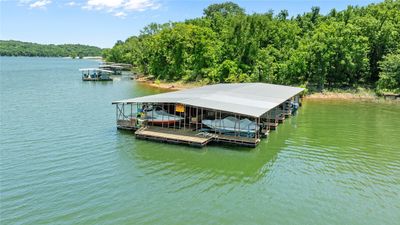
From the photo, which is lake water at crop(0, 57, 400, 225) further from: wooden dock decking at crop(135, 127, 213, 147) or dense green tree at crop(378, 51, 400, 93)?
dense green tree at crop(378, 51, 400, 93)

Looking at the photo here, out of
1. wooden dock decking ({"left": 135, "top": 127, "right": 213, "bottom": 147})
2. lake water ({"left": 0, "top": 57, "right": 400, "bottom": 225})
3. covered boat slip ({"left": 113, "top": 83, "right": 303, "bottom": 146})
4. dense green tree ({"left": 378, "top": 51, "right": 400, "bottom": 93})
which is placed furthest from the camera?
dense green tree ({"left": 378, "top": 51, "right": 400, "bottom": 93})

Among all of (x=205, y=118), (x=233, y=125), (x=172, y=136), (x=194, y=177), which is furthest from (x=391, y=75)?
(x=194, y=177)

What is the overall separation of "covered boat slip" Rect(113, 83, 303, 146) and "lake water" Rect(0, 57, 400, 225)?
872 millimetres

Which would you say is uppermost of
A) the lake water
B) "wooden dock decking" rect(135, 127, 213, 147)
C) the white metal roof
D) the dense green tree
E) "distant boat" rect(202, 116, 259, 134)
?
the dense green tree

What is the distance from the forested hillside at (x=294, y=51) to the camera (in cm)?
5303

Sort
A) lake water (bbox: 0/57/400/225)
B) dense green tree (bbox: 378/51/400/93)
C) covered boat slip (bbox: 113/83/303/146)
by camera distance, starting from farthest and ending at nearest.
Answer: dense green tree (bbox: 378/51/400/93)
covered boat slip (bbox: 113/83/303/146)
lake water (bbox: 0/57/400/225)

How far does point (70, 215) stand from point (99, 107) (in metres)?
26.9

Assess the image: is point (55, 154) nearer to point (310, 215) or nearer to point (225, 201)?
point (225, 201)

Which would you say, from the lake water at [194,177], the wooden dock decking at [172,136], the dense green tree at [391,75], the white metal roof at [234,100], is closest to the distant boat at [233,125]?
the white metal roof at [234,100]

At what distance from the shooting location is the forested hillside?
53031 millimetres

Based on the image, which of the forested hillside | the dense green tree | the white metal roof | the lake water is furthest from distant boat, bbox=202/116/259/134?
the dense green tree

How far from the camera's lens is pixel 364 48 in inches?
2072

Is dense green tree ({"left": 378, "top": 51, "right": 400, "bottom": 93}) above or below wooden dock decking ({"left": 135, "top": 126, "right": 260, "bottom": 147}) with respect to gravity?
above

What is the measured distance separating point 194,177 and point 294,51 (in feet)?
140
